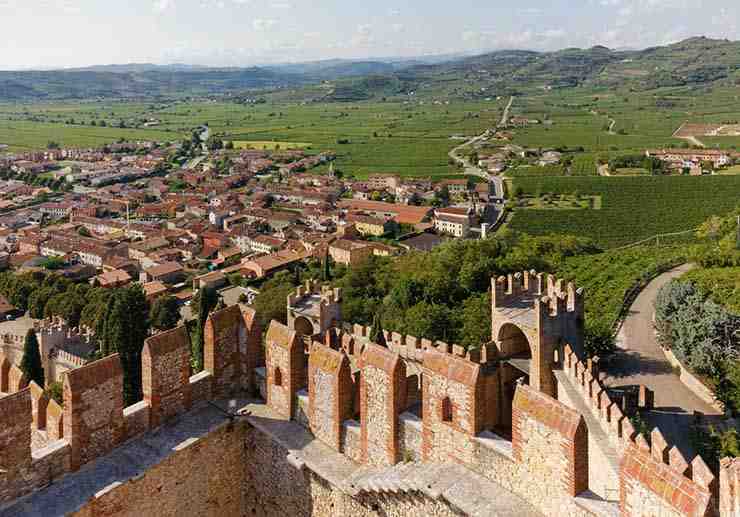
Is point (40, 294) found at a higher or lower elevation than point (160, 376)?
lower

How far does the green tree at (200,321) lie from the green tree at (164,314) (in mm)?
1818

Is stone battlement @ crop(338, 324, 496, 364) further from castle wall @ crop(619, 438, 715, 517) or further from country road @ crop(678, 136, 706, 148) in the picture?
country road @ crop(678, 136, 706, 148)

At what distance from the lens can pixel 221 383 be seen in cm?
1079

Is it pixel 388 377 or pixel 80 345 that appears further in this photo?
pixel 80 345

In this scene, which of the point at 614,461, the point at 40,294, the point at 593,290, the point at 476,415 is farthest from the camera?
the point at 40,294

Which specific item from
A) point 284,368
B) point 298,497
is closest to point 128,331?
point 284,368

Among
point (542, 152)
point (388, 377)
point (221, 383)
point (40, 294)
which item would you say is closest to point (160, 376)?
point (221, 383)

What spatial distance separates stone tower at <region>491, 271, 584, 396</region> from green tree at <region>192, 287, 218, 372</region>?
11.0 metres

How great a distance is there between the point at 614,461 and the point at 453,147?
16060cm

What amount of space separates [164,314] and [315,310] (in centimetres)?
3070

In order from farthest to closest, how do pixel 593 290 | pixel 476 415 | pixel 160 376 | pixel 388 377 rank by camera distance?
pixel 593 290 < pixel 160 376 < pixel 388 377 < pixel 476 415

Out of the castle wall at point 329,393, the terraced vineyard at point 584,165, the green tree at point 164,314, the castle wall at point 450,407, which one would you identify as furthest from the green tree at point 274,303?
the terraced vineyard at point 584,165

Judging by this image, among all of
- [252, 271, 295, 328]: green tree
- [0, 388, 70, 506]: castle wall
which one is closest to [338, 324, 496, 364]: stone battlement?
[0, 388, 70, 506]: castle wall

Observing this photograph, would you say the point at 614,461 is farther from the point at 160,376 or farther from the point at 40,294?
the point at 40,294
